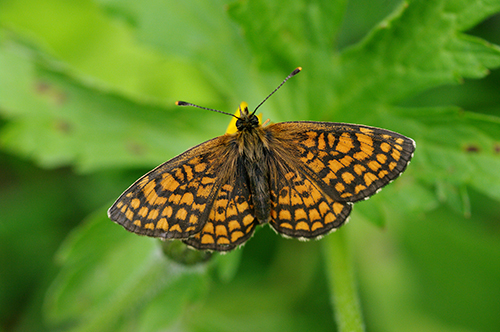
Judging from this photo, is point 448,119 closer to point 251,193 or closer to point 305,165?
point 305,165

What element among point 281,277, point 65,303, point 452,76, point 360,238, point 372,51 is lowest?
point 65,303

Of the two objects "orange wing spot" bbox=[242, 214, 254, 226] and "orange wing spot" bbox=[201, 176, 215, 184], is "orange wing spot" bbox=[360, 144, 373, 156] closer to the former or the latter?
"orange wing spot" bbox=[242, 214, 254, 226]

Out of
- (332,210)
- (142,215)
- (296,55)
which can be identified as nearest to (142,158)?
(142,215)

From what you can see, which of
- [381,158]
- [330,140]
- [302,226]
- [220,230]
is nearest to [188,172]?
[220,230]

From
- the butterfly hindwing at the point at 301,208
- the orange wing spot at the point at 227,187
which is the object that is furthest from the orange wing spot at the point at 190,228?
the butterfly hindwing at the point at 301,208

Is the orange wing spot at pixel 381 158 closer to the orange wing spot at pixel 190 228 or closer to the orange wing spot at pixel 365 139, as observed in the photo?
the orange wing spot at pixel 365 139

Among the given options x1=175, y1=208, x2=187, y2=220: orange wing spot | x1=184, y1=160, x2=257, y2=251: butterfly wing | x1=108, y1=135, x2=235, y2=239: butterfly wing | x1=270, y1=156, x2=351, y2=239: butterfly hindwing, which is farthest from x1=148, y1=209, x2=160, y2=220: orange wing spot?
x1=270, y1=156, x2=351, y2=239: butterfly hindwing
